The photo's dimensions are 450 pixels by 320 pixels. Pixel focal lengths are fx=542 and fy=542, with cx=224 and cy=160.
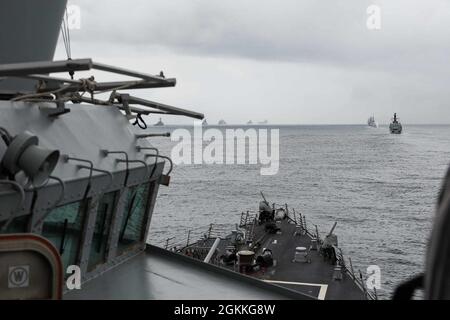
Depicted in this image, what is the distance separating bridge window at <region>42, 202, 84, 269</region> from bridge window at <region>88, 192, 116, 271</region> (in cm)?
52

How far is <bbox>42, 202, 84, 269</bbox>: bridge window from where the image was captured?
6.95 metres

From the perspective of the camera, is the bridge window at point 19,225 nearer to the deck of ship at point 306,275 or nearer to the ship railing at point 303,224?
the deck of ship at point 306,275

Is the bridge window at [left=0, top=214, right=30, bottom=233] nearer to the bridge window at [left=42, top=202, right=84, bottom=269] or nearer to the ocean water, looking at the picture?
the bridge window at [left=42, top=202, right=84, bottom=269]

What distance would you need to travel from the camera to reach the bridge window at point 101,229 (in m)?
8.33

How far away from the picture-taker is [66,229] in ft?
24.4

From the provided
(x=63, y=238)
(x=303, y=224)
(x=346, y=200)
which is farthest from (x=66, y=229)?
(x=346, y=200)

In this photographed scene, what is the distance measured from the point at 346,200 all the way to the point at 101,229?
68.5 meters

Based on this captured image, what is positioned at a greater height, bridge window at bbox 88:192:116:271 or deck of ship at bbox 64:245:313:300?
bridge window at bbox 88:192:116:271

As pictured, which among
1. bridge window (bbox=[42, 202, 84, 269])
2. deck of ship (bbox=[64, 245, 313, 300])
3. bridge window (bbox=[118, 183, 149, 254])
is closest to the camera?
bridge window (bbox=[42, 202, 84, 269])

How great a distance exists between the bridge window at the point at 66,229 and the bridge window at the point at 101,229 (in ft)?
1.71

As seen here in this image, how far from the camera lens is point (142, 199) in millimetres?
9883

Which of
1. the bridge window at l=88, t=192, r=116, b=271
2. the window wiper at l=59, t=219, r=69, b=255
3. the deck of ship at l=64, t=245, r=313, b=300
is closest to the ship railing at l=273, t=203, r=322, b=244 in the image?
the deck of ship at l=64, t=245, r=313, b=300

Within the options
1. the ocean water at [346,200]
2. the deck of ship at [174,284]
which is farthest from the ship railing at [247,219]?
the deck of ship at [174,284]
